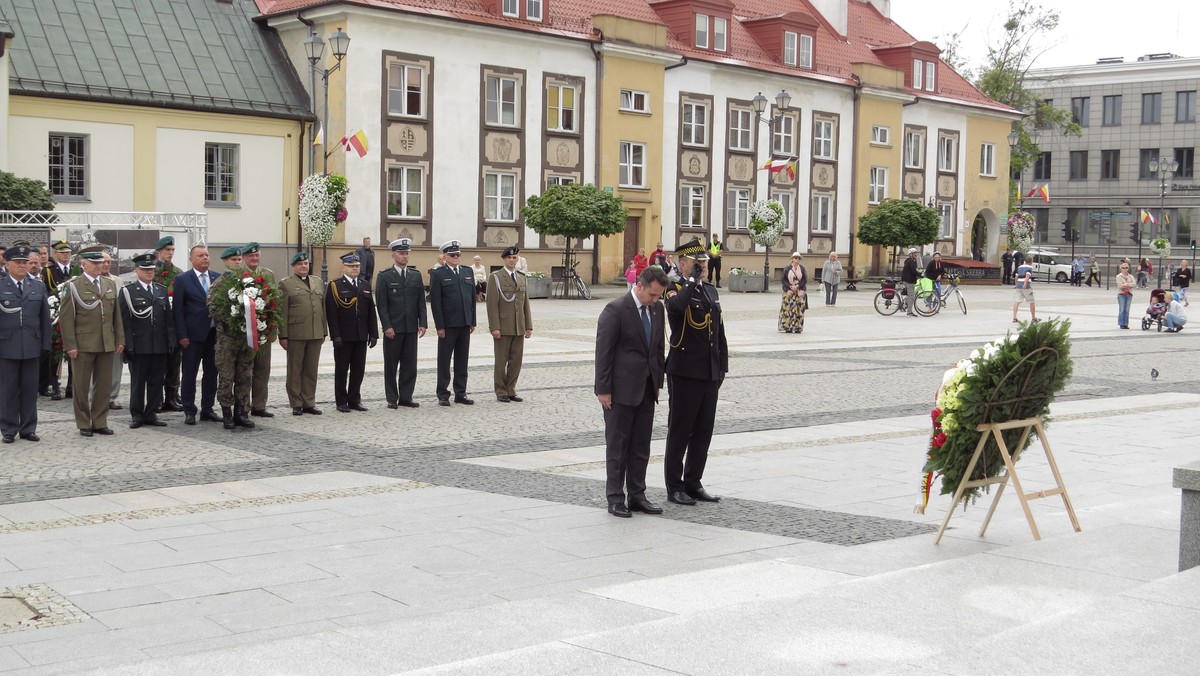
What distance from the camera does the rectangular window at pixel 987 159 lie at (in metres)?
62.5

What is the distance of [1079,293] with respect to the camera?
5334 cm

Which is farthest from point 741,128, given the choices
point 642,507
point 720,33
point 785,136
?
point 642,507

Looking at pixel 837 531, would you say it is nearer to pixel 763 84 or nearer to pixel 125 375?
pixel 125 375

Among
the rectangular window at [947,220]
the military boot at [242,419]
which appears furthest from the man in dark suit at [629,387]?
the rectangular window at [947,220]

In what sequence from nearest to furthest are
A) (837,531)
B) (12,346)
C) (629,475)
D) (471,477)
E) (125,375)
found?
1. (837,531)
2. (629,475)
3. (471,477)
4. (12,346)
5. (125,375)

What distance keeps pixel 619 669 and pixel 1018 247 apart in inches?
2441

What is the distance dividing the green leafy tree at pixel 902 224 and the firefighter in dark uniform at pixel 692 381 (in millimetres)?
41245

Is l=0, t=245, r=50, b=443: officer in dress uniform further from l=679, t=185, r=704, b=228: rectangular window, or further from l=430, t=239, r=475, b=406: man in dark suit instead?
l=679, t=185, r=704, b=228: rectangular window

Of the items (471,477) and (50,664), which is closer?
(50,664)

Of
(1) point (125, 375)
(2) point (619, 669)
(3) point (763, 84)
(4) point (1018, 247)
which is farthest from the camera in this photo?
(4) point (1018, 247)

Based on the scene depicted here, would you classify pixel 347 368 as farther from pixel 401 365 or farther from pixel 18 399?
pixel 18 399

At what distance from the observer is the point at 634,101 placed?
4634 cm

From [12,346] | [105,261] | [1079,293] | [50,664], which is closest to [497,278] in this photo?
[105,261]

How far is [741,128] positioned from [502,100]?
37.8ft
